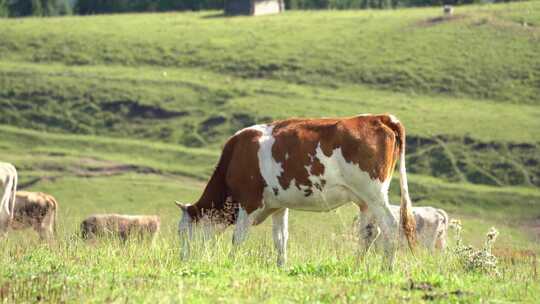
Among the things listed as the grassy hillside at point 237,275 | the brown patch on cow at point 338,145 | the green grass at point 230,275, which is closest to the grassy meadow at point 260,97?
the brown patch on cow at point 338,145

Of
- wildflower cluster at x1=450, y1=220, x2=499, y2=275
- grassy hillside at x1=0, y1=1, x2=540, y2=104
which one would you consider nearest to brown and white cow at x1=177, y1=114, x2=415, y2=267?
wildflower cluster at x1=450, y1=220, x2=499, y2=275

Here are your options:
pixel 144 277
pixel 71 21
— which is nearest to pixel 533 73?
pixel 71 21

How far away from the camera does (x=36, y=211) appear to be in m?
29.2

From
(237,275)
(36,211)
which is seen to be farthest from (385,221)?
(36,211)

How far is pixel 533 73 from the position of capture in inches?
2162

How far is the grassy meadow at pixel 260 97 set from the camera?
4178cm

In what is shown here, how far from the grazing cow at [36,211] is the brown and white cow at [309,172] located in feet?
38.0

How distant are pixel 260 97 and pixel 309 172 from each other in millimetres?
38574

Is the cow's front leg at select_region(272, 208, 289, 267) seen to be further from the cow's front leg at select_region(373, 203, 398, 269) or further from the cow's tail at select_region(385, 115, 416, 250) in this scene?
the cow's tail at select_region(385, 115, 416, 250)

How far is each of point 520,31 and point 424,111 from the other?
13091 mm

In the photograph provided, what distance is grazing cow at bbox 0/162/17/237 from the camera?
20.3m

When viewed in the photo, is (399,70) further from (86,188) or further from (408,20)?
(86,188)

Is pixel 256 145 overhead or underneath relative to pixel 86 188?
overhead

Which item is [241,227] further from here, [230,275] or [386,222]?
[230,275]
